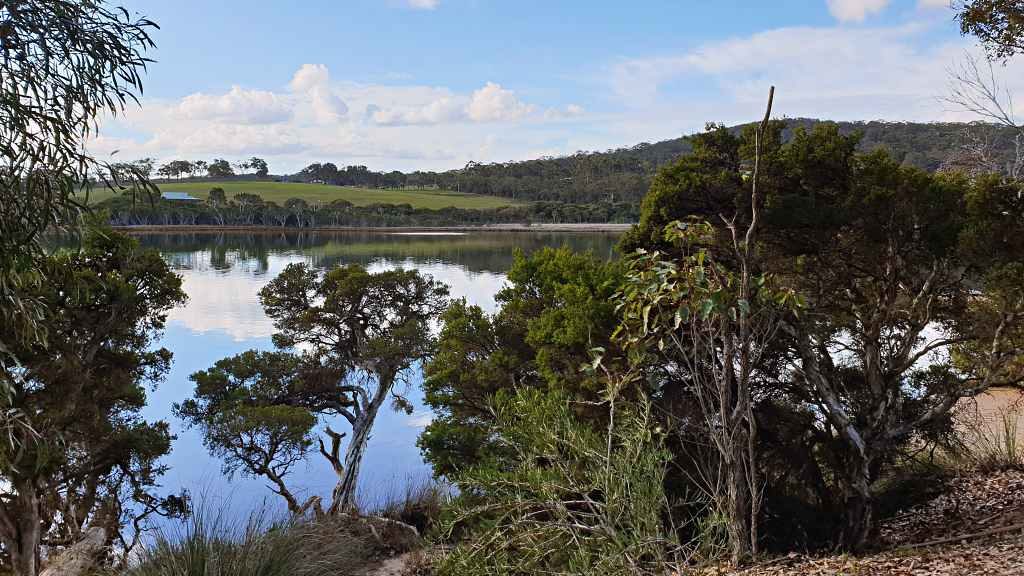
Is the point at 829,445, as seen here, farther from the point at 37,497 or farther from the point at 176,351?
the point at 176,351

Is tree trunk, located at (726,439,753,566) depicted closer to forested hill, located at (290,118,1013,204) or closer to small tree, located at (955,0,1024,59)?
small tree, located at (955,0,1024,59)

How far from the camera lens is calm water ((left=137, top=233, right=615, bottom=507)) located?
46.0 feet

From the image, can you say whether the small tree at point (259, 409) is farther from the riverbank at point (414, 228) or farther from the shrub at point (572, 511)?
the riverbank at point (414, 228)

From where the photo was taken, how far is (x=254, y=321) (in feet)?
83.5

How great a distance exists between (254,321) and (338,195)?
7404cm

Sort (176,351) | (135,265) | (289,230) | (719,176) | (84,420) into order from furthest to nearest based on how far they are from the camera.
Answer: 1. (289,230)
2. (176,351)
3. (135,265)
4. (84,420)
5. (719,176)

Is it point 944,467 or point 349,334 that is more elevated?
point 349,334

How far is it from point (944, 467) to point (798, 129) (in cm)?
466

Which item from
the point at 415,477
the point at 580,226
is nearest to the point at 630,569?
the point at 415,477

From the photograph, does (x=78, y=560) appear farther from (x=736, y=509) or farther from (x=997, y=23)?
(x=997, y=23)

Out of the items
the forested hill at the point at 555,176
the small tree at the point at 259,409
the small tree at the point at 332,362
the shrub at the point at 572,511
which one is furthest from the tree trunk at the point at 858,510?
the forested hill at the point at 555,176

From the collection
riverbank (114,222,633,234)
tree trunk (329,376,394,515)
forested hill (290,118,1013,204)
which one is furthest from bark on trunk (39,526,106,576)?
riverbank (114,222,633,234)

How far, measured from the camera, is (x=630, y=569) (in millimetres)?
4207

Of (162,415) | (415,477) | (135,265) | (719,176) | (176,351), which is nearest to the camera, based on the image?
(719,176)
